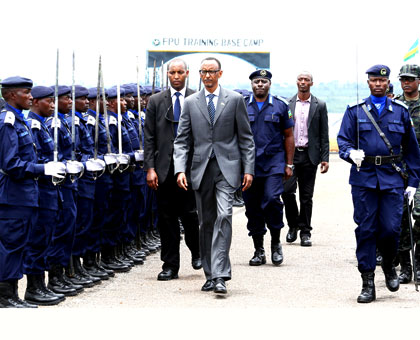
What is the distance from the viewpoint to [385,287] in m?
9.91

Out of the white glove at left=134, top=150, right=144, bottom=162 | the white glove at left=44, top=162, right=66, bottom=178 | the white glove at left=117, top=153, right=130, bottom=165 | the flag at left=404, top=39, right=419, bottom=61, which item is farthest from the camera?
the flag at left=404, top=39, right=419, bottom=61

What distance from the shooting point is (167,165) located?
10.6 m

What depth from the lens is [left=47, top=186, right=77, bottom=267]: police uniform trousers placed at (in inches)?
366

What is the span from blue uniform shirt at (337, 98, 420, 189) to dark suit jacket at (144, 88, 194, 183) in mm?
2006

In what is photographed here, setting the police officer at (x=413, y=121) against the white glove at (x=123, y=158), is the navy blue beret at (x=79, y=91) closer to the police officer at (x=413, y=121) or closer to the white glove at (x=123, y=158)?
the white glove at (x=123, y=158)

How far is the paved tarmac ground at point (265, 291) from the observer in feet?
26.6

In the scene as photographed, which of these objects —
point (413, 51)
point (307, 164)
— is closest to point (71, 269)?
point (307, 164)

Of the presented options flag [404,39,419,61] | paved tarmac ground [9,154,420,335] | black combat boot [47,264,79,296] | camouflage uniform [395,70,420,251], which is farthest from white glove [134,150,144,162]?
flag [404,39,419,61]

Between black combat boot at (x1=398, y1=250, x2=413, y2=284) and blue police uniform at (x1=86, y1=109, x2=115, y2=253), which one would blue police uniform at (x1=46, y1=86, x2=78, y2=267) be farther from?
black combat boot at (x1=398, y1=250, x2=413, y2=284)

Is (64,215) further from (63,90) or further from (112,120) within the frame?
(112,120)

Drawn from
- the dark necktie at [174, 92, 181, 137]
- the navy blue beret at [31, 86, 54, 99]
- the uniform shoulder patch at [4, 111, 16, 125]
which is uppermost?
the navy blue beret at [31, 86, 54, 99]

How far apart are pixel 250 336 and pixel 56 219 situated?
2759 mm

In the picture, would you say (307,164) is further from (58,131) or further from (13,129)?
(13,129)

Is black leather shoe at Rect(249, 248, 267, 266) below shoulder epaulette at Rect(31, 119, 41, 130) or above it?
below
